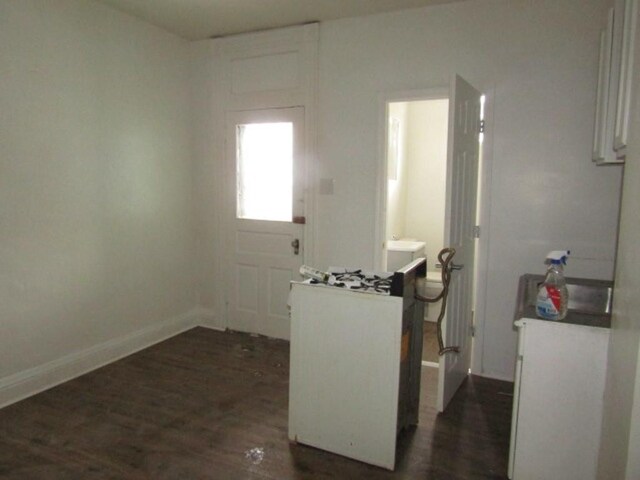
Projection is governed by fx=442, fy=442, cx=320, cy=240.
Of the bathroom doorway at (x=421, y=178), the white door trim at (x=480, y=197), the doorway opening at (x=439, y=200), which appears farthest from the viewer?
the bathroom doorway at (x=421, y=178)

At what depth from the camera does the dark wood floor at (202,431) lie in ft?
7.21

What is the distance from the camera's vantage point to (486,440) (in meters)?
2.49

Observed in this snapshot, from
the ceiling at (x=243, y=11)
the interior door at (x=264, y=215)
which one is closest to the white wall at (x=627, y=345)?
the ceiling at (x=243, y=11)

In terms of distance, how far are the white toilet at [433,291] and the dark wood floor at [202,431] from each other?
1.15m

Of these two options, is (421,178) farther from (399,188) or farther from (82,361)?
(82,361)

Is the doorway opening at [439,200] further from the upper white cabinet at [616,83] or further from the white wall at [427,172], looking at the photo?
the upper white cabinet at [616,83]

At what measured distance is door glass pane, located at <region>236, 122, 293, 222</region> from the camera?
386 centimetres

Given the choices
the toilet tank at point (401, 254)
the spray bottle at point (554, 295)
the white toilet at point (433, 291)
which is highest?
the spray bottle at point (554, 295)

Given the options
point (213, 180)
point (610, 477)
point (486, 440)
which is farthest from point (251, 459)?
point (213, 180)

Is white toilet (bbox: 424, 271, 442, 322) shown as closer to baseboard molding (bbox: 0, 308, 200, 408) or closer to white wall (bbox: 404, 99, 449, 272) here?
white wall (bbox: 404, 99, 449, 272)

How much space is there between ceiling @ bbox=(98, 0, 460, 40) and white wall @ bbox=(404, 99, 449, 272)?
1778mm

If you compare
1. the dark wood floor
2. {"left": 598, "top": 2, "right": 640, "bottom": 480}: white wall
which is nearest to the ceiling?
{"left": 598, "top": 2, "right": 640, "bottom": 480}: white wall

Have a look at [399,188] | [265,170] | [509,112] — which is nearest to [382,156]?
[509,112]

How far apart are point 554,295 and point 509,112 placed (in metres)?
1.66
